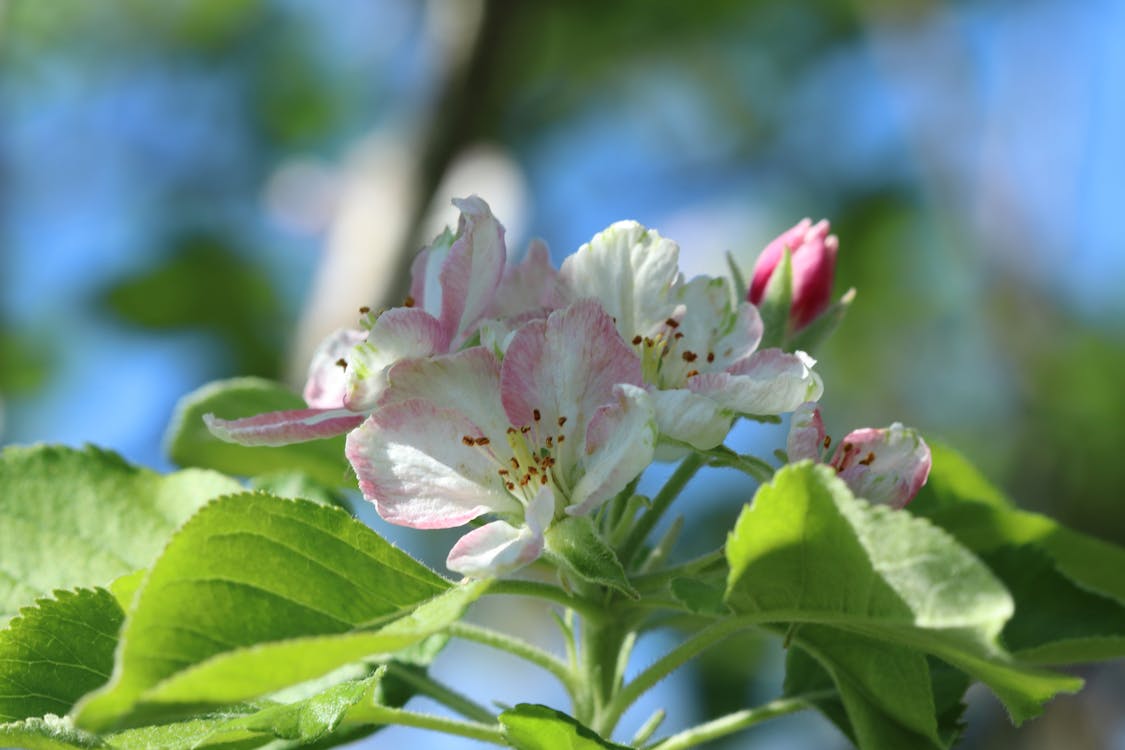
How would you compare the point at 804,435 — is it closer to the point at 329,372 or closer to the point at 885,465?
the point at 885,465

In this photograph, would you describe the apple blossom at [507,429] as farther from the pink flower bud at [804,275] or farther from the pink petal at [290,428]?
the pink flower bud at [804,275]

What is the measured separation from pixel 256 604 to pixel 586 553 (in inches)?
10.4

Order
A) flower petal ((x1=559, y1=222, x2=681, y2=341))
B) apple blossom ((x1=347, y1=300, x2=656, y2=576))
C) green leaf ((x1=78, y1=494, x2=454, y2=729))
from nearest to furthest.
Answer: green leaf ((x1=78, y1=494, x2=454, y2=729)) → apple blossom ((x1=347, y1=300, x2=656, y2=576)) → flower petal ((x1=559, y1=222, x2=681, y2=341))

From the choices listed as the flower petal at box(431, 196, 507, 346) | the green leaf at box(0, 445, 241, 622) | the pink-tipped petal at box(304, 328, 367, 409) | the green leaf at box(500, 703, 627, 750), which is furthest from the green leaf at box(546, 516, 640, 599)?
the green leaf at box(0, 445, 241, 622)

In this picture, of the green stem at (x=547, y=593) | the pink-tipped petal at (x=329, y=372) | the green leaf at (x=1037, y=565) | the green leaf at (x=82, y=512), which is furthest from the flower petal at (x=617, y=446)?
the green leaf at (x=82, y=512)

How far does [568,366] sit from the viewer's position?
1.09 metres

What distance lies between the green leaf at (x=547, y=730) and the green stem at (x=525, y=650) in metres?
0.21

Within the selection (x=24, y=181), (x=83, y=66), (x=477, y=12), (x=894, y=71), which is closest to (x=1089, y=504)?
(x=894, y=71)

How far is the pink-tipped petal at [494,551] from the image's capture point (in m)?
0.97

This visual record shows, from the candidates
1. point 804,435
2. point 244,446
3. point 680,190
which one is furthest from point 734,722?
point 680,190

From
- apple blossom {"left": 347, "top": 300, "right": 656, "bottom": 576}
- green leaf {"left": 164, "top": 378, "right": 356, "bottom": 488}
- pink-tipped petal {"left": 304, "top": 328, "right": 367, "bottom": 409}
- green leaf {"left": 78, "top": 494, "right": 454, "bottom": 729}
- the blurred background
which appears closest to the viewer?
green leaf {"left": 78, "top": 494, "right": 454, "bottom": 729}

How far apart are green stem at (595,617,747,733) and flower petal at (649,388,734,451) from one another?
18 cm

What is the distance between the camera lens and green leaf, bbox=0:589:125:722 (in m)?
1.05

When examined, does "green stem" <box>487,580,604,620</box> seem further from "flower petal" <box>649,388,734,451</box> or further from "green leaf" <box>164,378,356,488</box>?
"green leaf" <box>164,378,356,488</box>
